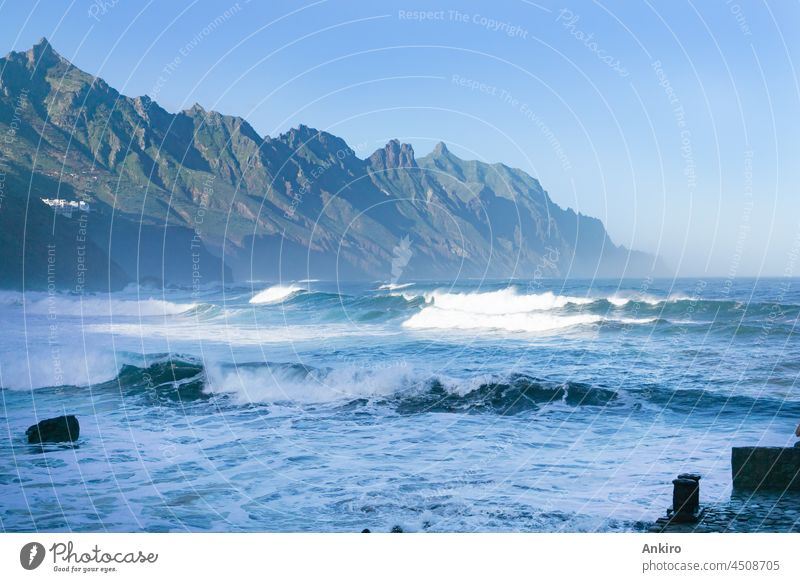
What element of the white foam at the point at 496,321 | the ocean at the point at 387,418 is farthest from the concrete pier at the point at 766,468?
the white foam at the point at 496,321

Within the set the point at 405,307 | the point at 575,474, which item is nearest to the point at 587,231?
the point at 405,307

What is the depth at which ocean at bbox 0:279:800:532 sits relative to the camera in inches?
332

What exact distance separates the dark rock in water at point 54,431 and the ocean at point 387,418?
25 cm

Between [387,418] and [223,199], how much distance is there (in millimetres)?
66492

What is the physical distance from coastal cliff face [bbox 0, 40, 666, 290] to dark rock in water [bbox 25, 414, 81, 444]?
39.1m

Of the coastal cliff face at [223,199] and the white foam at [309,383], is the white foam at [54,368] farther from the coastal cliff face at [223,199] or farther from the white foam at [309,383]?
the coastal cliff face at [223,199]

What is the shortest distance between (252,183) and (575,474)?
239ft

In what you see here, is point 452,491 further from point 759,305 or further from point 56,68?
point 56,68

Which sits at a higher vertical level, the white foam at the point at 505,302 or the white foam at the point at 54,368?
the white foam at the point at 505,302

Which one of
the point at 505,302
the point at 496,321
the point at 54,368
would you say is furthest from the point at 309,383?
the point at 505,302

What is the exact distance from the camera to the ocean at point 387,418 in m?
8.44

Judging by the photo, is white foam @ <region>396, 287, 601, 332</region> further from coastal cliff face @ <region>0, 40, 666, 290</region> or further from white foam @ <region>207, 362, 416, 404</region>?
coastal cliff face @ <region>0, 40, 666, 290</region>

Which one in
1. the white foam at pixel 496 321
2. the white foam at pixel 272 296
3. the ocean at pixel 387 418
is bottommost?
the ocean at pixel 387 418

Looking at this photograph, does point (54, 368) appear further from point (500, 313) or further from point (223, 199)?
point (223, 199)
